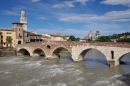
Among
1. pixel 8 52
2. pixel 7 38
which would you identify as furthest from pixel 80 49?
pixel 7 38

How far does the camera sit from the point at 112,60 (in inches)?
1127

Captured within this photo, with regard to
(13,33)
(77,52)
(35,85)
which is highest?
(13,33)

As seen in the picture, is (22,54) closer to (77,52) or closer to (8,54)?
(8,54)

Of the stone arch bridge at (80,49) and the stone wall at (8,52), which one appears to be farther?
the stone wall at (8,52)

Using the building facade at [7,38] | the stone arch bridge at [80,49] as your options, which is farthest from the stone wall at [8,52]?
the building facade at [7,38]

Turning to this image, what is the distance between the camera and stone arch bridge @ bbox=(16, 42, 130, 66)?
2795cm

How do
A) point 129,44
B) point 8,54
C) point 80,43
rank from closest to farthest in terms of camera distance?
point 129,44, point 80,43, point 8,54

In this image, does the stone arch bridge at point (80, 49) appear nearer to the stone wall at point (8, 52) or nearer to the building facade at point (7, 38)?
the stone wall at point (8, 52)

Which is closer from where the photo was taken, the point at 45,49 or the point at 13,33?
the point at 45,49

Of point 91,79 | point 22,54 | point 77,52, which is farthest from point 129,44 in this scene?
point 22,54

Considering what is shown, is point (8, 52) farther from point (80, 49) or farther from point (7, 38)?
point (80, 49)

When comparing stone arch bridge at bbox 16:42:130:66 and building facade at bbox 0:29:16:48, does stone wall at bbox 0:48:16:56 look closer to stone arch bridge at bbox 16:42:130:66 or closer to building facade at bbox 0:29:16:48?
stone arch bridge at bbox 16:42:130:66

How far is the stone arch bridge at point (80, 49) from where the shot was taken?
91.7 ft

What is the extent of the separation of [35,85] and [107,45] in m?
14.4
